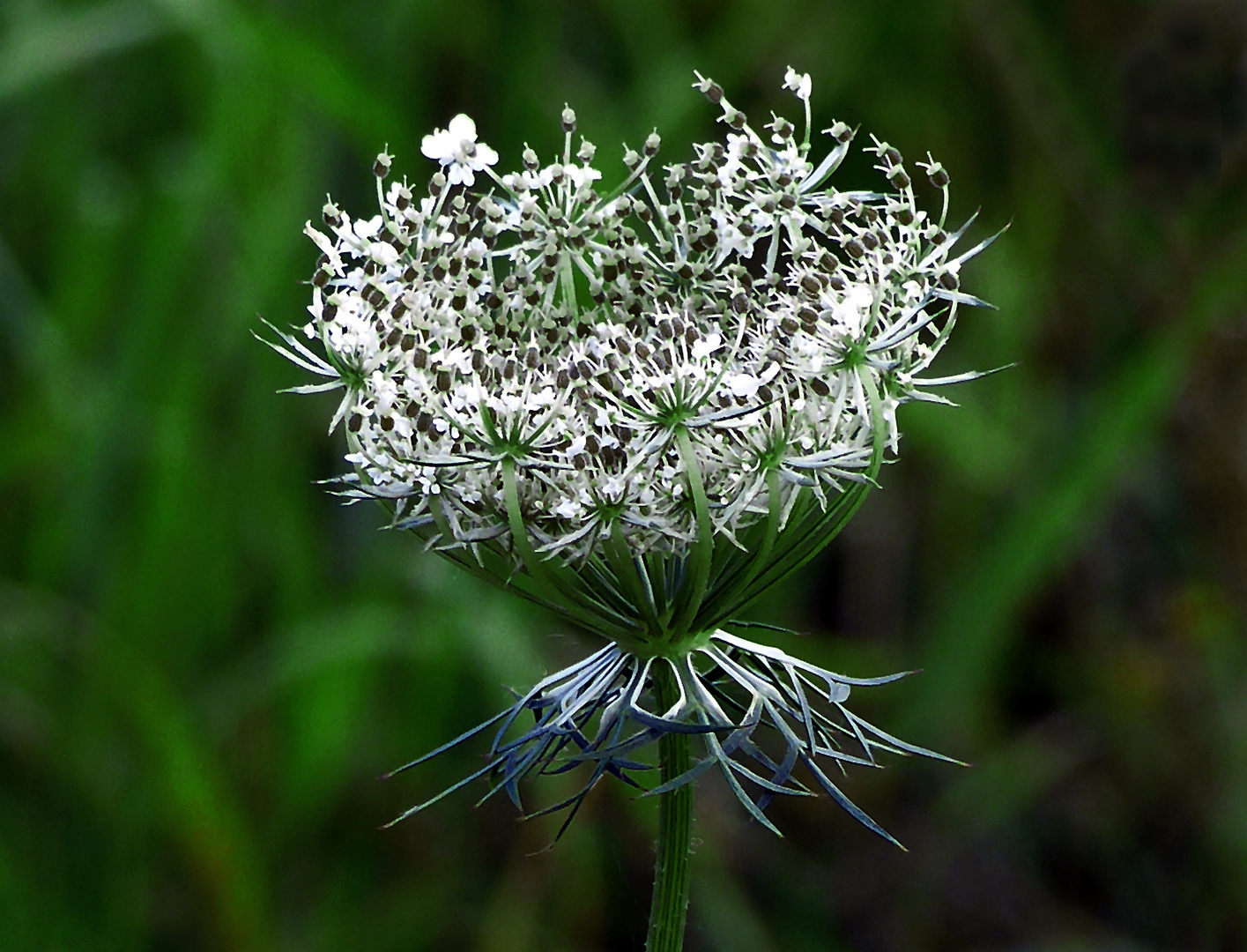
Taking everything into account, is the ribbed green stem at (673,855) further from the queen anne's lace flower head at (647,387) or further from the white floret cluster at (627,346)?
the white floret cluster at (627,346)

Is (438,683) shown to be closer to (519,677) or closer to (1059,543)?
(519,677)

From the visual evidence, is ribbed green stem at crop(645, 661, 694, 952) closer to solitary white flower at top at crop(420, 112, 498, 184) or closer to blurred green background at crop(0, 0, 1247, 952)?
solitary white flower at top at crop(420, 112, 498, 184)

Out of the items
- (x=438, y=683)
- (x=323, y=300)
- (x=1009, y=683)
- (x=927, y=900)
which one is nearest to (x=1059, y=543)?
(x=1009, y=683)

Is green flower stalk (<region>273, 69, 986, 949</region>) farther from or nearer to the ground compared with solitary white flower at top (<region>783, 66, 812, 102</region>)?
nearer to the ground

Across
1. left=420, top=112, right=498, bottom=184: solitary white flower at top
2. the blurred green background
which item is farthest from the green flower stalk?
the blurred green background

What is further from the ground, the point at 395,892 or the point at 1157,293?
the point at 1157,293

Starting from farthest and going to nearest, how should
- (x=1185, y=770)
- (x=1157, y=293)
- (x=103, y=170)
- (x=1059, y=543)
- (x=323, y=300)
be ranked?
1. (x=103, y=170)
2. (x=1157, y=293)
3. (x=1185, y=770)
4. (x=1059, y=543)
5. (x=323, y=300)

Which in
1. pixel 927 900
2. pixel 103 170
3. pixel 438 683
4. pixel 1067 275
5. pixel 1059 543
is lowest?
pixel 927 900
